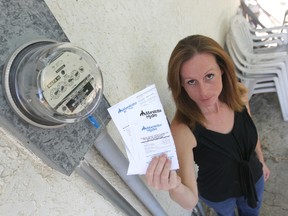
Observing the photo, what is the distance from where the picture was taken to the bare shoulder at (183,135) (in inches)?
40.8

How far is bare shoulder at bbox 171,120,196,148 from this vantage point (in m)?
1.04

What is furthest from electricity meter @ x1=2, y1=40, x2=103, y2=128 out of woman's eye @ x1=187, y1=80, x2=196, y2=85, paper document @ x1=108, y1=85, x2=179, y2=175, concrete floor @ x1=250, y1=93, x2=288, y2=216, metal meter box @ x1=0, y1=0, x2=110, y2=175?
concrete floor @ x1=250, y1=93, x2=288, y2=216

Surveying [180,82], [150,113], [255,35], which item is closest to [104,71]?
[150,113]

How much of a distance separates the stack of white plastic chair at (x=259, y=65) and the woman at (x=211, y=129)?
1.18 m

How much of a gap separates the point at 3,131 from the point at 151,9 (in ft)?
2.43

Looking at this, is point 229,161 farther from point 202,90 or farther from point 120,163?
point 120,163

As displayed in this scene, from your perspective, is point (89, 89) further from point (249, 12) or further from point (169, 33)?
point (249, 12)

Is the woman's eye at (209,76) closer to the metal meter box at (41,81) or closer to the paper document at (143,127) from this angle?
the paper document at (143,127)

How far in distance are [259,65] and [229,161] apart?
4.79ft

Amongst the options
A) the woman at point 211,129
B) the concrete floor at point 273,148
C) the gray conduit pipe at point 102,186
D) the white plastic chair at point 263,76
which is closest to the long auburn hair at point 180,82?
the woman at point 211,129

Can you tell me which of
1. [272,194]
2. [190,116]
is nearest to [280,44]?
[272,194]

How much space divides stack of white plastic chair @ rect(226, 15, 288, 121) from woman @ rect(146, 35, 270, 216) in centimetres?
118

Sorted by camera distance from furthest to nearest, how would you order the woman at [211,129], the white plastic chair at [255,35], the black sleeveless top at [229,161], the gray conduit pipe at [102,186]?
the white plastic chair at [255,35]
the black sleeveless top at [229,161]
the woman at [211,129]
the gray conduit pipe at [102,186]

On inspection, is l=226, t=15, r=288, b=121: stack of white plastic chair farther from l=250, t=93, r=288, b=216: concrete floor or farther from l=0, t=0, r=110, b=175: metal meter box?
l=0, t=0, r=110, b=175: metal meter box
